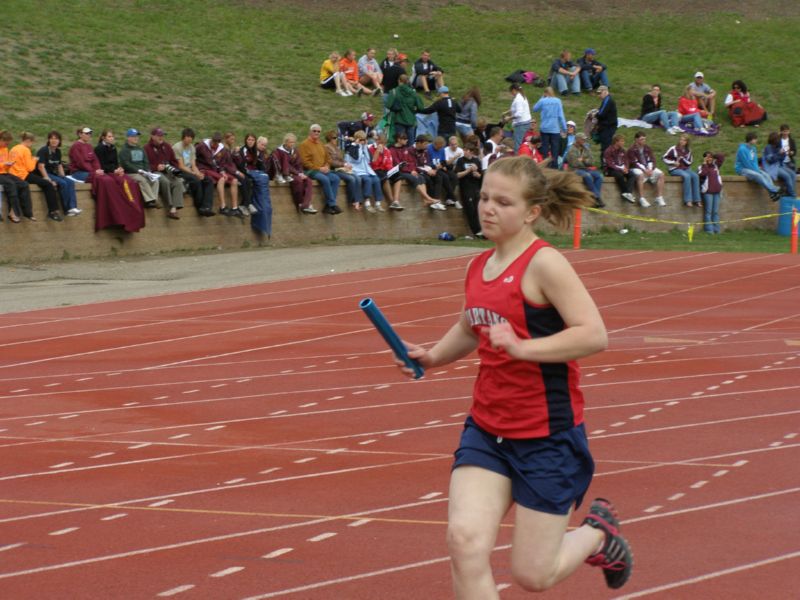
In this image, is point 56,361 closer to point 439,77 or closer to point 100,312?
point 100,312

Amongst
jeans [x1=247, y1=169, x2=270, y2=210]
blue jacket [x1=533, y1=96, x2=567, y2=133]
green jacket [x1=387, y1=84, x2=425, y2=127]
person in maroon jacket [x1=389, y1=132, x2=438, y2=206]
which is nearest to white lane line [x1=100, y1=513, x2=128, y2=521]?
jeans [x1=247, y1=169, x2=270, y2=210]

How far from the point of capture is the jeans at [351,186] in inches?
979

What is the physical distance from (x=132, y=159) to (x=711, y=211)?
1283cm

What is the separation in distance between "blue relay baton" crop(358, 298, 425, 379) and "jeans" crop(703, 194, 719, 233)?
25.0 m

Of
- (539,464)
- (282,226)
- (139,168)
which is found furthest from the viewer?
(282,226)

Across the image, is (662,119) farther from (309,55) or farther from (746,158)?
(309,55)

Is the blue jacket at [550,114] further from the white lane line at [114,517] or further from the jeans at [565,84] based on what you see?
the white lane line at [114,517]

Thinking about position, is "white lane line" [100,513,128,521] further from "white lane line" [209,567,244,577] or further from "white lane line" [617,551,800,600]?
"white lane line" [617,551,800,600]

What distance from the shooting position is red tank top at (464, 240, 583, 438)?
4582 millimetres

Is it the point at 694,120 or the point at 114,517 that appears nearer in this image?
the point at 114,517

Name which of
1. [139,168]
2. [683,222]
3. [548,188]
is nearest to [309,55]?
[683,222]

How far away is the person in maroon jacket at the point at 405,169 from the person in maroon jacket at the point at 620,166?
14.5 ft

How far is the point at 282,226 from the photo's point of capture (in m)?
24.4

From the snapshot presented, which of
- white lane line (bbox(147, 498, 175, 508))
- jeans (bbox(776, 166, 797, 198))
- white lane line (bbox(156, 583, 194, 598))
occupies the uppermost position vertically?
white lane line (bbox(156, 583, 194, 598))
